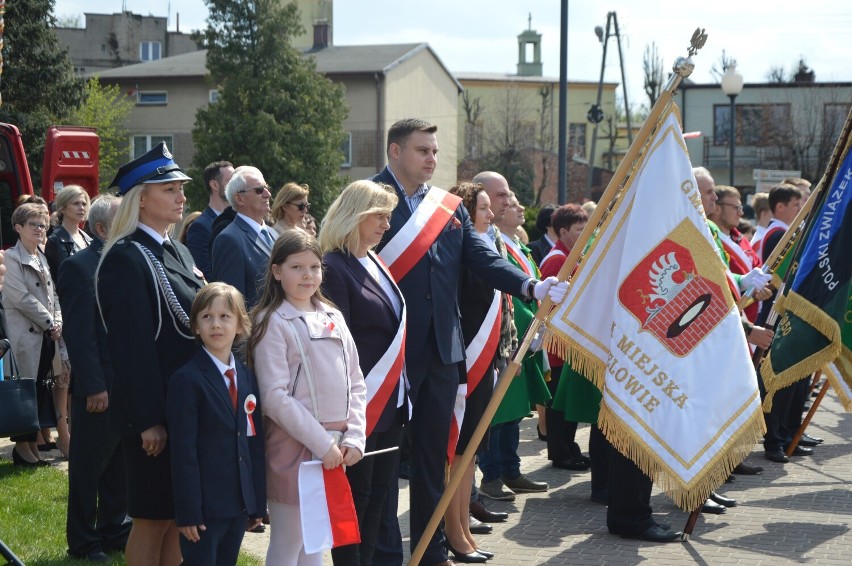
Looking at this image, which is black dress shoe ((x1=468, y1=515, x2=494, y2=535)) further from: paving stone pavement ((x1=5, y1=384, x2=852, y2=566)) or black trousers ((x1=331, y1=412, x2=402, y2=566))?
black trousers ((x1=331, y1=412, x2=402, y2=566))

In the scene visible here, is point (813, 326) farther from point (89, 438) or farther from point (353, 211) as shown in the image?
point (89, 438)

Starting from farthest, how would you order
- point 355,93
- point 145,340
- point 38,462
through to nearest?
1. point 355,93
2. point 38,462
3. point 145,340

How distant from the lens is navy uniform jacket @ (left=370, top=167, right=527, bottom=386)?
577cm

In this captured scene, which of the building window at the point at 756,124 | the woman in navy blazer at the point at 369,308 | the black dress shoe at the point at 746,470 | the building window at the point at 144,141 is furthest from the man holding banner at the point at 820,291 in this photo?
the building window at the point at 144,141

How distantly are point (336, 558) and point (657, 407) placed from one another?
6.94 ft

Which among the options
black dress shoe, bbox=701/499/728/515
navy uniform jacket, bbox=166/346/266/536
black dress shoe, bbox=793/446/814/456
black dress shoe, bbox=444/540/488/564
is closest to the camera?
navy uniform jacket, bbox=166/346/266/536

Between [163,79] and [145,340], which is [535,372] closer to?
[145,340]

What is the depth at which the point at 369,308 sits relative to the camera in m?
5.29

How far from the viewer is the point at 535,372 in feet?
27.1

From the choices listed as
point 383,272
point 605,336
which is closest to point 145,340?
point 383,272

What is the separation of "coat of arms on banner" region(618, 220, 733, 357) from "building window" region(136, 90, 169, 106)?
5065 cm

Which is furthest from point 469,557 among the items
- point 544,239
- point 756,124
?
point 756,124

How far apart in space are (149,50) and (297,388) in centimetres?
7330

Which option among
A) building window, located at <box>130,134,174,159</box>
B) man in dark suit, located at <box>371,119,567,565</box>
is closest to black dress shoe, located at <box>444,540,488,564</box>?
man in dark suit, located at <box>371,119,567,565</box>
